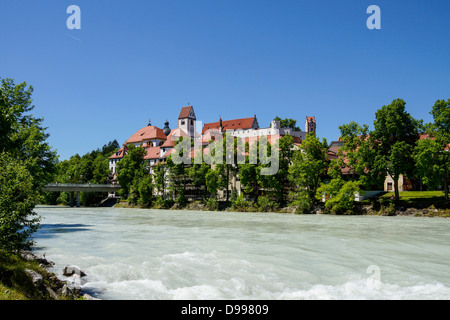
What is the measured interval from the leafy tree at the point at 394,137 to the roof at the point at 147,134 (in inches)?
3680

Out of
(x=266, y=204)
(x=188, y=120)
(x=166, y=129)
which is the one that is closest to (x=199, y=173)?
(x=266, y=204)

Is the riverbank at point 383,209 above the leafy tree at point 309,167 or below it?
below

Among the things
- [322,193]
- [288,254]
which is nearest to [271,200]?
[322,193]

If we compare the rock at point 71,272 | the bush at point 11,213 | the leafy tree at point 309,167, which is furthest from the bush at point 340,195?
the bush at point 11,213

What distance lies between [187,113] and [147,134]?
56.8 ft

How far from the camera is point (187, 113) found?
13900 centimetres

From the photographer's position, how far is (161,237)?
26297 millimetres

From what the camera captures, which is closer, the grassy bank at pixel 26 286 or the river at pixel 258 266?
the grassy bank at pixel 26 286

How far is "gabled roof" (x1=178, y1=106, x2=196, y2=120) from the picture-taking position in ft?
456

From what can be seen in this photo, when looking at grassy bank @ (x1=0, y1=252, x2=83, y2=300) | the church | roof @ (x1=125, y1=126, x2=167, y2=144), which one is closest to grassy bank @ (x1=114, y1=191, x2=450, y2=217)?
grassy bank @ (x1=0, y1=252, x2=83, y2=300)

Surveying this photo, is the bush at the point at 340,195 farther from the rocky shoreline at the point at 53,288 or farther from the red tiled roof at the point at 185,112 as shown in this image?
the red tiled roof at the point at 185,112

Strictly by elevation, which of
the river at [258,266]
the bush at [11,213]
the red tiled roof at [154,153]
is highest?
the red tiled roof at [154,153]

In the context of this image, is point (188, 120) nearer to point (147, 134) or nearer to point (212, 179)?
point (147, 134)

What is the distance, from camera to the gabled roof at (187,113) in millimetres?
139125
